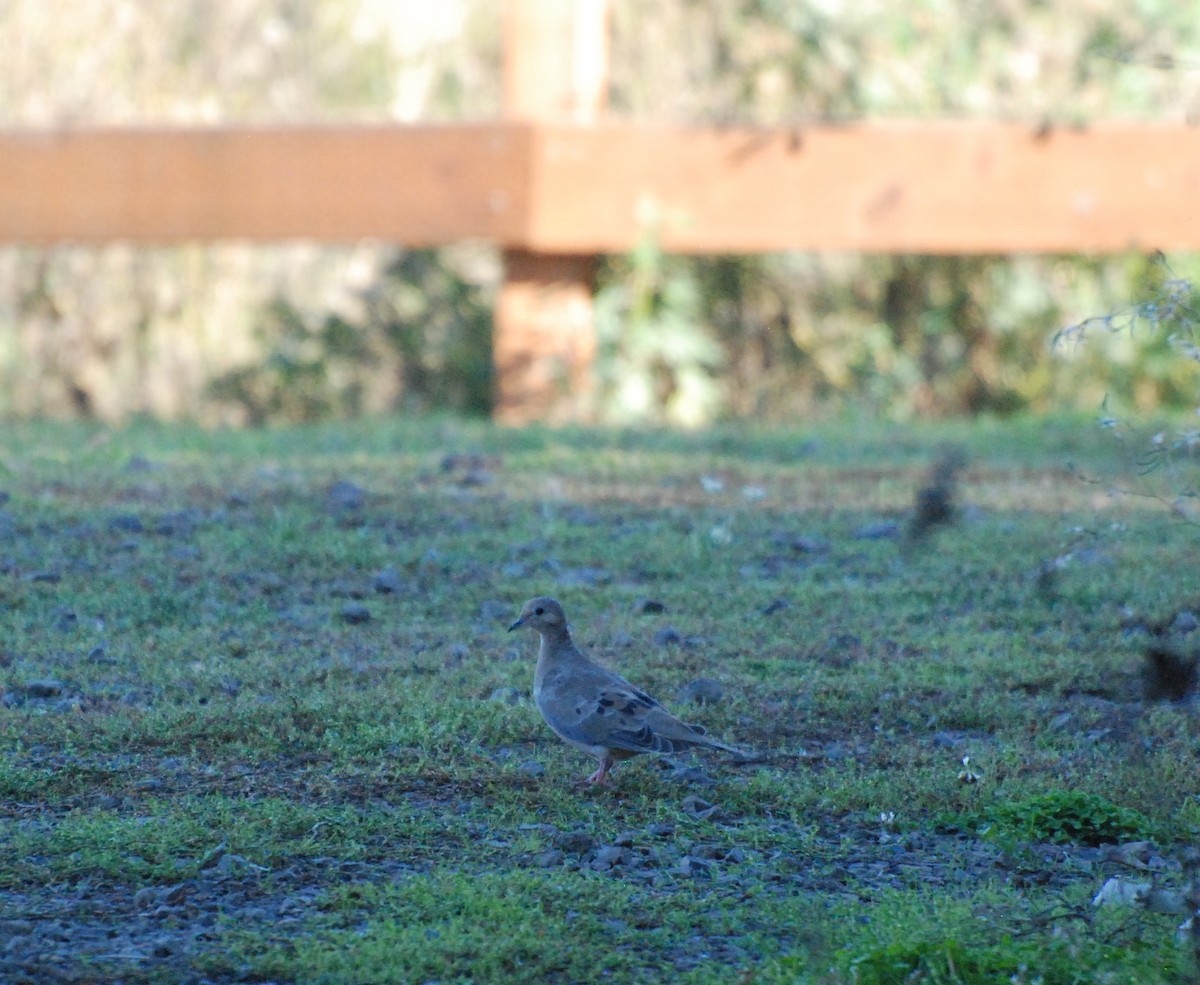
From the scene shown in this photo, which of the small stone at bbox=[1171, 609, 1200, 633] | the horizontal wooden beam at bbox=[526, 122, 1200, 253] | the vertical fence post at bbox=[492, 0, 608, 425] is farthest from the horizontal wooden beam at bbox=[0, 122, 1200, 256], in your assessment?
the small stone at bbox=[1171, 609, 1200, 633]

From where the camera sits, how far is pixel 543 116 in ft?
31.4

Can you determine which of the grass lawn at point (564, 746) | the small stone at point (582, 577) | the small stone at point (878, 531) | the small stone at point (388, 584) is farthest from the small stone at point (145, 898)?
the small stone at point (878, 531)

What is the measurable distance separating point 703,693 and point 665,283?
553 centimetres

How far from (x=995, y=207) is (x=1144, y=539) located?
3.35 m

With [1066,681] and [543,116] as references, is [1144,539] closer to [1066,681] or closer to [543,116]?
[1066,681]

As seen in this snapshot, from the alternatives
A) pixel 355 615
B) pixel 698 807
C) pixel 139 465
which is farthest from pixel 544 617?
pixel 139 465

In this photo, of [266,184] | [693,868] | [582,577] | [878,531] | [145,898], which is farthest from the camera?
[266,184]

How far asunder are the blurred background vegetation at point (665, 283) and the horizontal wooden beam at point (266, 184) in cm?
72

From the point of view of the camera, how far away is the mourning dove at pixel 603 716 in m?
3.92

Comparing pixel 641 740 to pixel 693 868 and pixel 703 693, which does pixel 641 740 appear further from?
pixel 703 693

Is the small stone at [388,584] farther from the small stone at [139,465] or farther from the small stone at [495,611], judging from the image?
the small stone at [139,465]

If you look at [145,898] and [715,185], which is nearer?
[145,898]

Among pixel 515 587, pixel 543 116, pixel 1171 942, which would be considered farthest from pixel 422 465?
pixel 1171 942

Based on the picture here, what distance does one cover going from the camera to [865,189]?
9.41 metres
